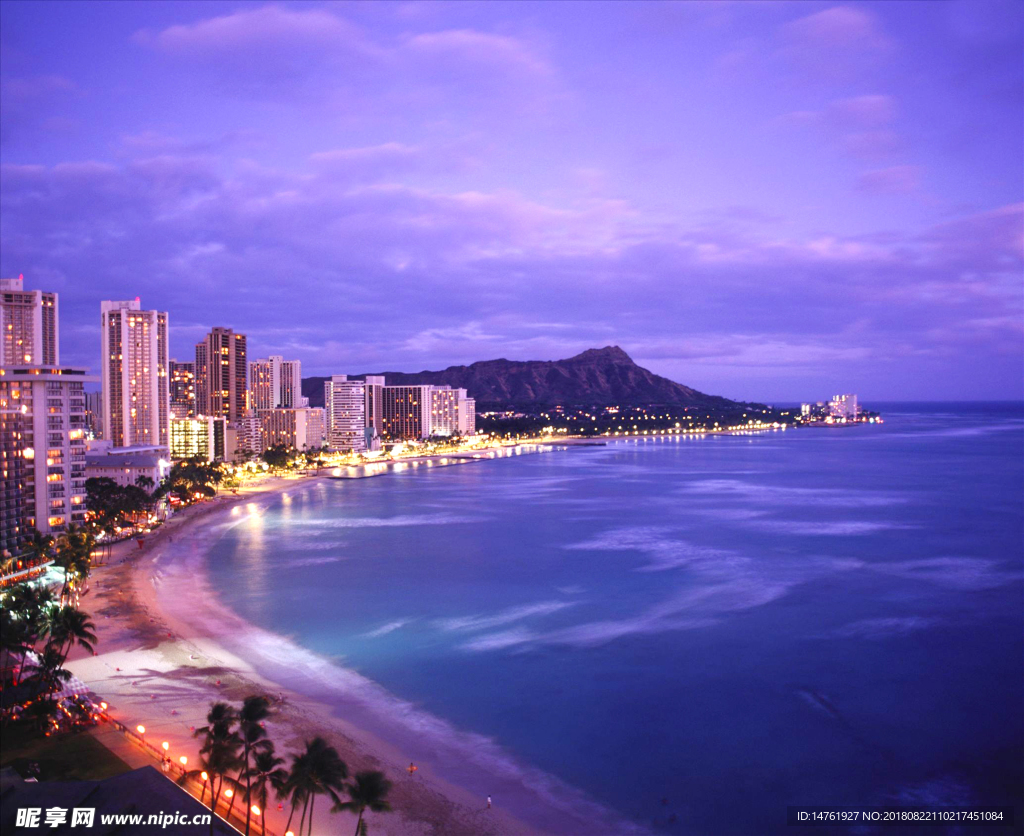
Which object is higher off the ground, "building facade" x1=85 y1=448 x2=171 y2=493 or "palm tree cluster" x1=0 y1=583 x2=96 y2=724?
"building facade" x1=85 y1=448 x2=171 y2=493

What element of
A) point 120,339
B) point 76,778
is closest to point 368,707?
point 76,778

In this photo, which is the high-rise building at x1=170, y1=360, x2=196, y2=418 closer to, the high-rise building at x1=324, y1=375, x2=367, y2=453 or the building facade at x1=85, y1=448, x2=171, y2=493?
the high-rise building at x1=324, y1=375, x2=367, y2=453

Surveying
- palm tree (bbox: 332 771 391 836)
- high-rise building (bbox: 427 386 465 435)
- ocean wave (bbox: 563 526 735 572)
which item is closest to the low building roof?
palm tree (bbox: 332 771 391 836)

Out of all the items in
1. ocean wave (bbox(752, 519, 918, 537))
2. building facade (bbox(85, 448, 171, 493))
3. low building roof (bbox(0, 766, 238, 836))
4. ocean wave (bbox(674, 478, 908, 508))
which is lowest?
ocean wave (bbox(752, 519, 918, 537))

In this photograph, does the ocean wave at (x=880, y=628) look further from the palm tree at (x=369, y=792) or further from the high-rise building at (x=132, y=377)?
the high-rise building at (x=132, y=377)

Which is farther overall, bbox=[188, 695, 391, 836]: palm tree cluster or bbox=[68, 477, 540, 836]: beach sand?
bbox=[68, 477, 540, 836]: beach sand

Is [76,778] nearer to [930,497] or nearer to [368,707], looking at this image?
[368,707]

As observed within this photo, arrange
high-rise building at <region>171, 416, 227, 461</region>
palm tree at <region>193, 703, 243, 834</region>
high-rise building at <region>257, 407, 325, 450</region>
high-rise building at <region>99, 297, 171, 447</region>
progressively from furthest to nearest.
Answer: high-rise building at <region>257, 407, 325, 450</region> < high-rise building at <region>99, 297, 171, 447</region> < high-rise building at <region>171, 416, 227, 461</region> < palm tree at <region>193, 703, 243, 834</region>
